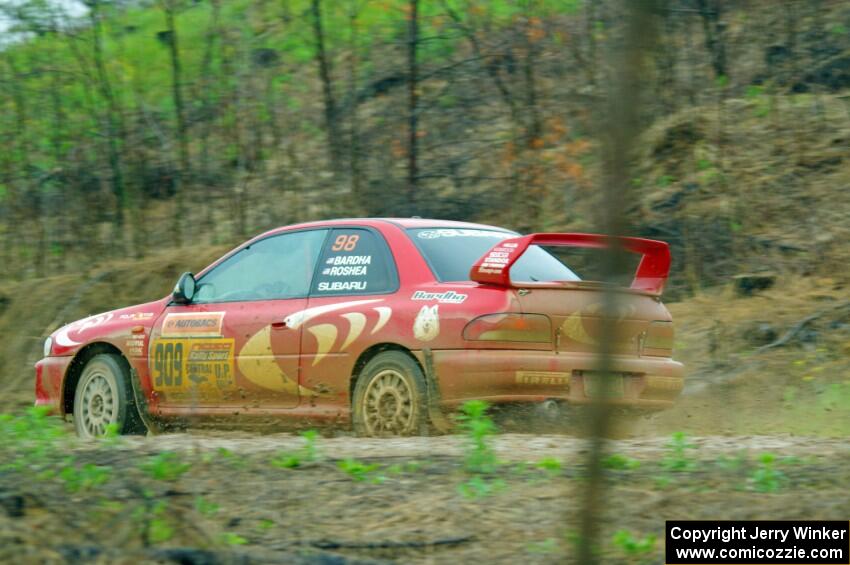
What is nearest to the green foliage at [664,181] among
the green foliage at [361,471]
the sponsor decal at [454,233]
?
the sponsor decal at [454,233]

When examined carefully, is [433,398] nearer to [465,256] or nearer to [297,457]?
[465,256]

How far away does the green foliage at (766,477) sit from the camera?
469 centimetres

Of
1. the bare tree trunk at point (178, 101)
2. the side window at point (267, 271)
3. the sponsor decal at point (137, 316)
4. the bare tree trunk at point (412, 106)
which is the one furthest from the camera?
the bare tree trunk at point (178, 101)

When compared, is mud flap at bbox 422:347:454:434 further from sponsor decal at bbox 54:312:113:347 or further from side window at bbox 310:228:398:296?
sponsor decal at bbox 54:312:113:347

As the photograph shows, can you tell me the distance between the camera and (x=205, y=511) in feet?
14.7

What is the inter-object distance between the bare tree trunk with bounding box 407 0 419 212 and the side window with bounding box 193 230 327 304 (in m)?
6.25

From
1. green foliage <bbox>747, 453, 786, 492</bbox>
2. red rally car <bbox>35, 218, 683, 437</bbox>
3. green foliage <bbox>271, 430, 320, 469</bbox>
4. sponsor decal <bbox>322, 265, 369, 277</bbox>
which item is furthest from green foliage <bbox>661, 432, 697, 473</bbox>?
sponsor decal <bbox>322, 265, 369, 277</bbox>

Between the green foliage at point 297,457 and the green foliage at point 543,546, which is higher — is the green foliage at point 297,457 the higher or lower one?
the higher one

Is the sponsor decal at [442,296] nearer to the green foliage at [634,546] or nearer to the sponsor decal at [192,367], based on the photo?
the sponsor decal at [192,367]

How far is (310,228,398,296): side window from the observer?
25.3 ft

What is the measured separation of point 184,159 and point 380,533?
12.8 meters

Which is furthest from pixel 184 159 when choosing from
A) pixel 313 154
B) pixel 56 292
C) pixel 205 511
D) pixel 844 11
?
pixel 205 511

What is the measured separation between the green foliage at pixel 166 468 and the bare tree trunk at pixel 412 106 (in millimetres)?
9985

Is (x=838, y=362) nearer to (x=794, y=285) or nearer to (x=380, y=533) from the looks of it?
(x=794, y=285)
